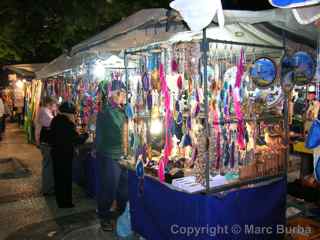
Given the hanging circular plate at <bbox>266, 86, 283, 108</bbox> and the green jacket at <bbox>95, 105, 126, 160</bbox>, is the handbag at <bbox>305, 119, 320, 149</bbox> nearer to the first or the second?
the hanging circular plate at <bbox>266, 86, 283, 108</bbox>

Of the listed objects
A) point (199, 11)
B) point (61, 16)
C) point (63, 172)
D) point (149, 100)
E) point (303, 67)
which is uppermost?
point (61, 16)

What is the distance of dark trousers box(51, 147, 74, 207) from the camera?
564 centimetres

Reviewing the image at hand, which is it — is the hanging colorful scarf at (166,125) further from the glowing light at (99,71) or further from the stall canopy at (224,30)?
the glowing light at (99,71)

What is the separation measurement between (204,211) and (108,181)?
192cm

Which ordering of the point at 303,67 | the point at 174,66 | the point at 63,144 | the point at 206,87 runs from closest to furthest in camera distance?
the point at 206,87 → the point at 303,67 → the point at 174,66 → the point at 63,144

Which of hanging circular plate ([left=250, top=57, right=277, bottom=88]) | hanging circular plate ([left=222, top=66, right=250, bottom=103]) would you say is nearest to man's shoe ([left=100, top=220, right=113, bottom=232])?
hanging circular plate ([left=222, top=66, right=250, bottom=103])

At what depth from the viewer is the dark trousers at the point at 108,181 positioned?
4945mm

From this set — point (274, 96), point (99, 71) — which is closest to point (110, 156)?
point (274, 96)

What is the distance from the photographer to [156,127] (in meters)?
4.58

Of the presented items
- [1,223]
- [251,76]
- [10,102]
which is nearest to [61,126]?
[1,223]

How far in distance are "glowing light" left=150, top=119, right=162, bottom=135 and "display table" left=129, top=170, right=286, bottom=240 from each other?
2.02ft

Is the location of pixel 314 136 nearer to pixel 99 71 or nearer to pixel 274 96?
pixel 274 96

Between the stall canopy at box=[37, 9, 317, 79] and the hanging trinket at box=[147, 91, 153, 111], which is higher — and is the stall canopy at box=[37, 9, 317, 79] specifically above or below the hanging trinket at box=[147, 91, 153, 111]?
above

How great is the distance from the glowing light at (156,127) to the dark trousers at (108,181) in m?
0.73
